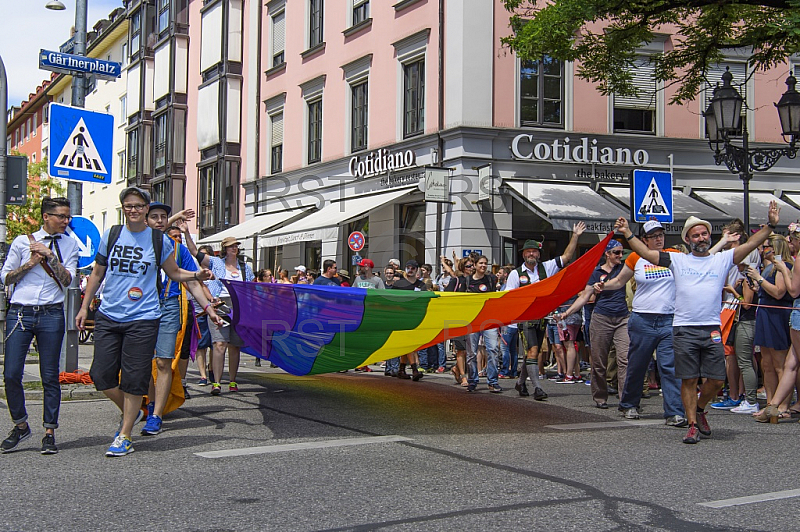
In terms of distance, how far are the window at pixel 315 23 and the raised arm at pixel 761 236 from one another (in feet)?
71.6

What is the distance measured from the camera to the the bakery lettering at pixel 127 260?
6.89 metres

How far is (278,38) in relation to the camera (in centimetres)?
3072

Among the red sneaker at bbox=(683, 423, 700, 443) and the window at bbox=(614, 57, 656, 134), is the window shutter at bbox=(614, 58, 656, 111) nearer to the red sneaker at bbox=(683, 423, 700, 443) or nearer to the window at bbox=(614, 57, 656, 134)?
the window at bbox=(614, 57, 656, 134)

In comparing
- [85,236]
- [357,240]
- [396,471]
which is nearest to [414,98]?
[357,240]

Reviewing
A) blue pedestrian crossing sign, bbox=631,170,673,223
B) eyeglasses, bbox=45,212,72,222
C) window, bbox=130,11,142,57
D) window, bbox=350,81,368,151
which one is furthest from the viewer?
window, bbox=130,11,142,57

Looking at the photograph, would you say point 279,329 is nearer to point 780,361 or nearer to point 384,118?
point 780,361

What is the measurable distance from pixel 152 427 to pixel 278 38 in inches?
980

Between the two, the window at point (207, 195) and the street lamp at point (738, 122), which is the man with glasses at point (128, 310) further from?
the window at point (207, 195)

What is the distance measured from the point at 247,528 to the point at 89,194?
49.9m

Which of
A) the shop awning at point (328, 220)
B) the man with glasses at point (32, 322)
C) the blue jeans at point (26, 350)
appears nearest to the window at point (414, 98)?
the shop awning at point (328, 220)

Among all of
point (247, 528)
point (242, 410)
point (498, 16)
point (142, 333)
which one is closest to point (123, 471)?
point (142, 333)

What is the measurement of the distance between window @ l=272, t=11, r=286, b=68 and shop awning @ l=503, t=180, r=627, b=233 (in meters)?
12.5

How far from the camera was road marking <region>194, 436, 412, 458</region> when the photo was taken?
6.79 m

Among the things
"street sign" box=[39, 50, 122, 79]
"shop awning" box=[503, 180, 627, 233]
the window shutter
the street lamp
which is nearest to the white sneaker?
the street lamp
